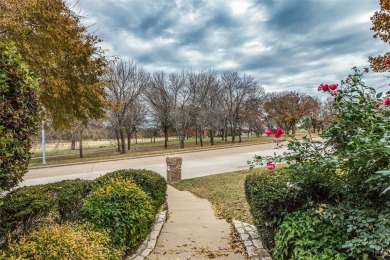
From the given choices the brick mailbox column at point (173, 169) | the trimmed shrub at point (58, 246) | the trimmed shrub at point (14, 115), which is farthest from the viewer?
the brick mailbox column at point (173, 169)

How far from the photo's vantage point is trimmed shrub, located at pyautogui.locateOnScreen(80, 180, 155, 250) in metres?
3.16

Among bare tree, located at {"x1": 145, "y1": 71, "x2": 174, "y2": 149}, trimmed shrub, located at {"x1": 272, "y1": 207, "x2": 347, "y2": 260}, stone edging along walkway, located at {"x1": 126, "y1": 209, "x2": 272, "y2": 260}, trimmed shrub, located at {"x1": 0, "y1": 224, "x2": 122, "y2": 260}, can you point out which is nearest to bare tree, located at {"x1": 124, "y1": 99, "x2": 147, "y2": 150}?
bare tree, located at {"x1": 145, "y1": 71, "x2": 174, "y2": 149}

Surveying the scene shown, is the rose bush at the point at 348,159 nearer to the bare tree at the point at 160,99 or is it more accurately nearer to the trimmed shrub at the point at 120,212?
the trimmed shrub at the point at 120,212

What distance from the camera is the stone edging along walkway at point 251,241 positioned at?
3.21m

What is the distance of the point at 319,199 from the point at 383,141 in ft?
4.30

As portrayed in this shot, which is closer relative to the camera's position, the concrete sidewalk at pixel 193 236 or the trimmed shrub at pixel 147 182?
the concrete sidewalk at pixel 193 236

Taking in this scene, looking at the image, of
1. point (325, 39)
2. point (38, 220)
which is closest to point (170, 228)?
point (38, 220)

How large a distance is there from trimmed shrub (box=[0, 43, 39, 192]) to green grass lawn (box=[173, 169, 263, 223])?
3.71 m

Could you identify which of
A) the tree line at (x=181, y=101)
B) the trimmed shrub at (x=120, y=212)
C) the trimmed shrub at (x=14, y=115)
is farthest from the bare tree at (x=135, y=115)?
the trimmed shrub at (x=14, y=115)

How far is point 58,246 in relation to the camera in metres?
2.45

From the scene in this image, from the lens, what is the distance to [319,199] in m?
2.82

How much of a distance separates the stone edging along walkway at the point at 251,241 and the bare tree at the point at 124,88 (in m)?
22.2

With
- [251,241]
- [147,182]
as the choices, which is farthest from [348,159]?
[147,182]

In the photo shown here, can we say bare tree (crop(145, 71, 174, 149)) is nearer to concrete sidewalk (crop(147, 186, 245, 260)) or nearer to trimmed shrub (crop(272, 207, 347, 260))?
concrete sidewalk (crop(147, 186, 245, 260))
